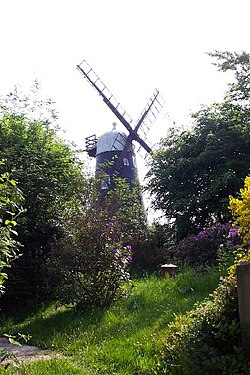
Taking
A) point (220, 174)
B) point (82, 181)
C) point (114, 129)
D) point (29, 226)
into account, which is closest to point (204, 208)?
point (220, 174)

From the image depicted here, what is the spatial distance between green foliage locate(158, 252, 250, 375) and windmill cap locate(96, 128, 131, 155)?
19.6 metres

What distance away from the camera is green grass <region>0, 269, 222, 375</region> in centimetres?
404

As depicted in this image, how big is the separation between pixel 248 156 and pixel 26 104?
6.86 meters

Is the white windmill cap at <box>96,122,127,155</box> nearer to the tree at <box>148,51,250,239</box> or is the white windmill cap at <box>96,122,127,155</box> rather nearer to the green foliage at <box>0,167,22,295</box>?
the tree at <box>148,51,250,239</box>

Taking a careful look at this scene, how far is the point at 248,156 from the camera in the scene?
12242 millimetres

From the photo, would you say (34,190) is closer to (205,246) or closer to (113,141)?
(205,246)

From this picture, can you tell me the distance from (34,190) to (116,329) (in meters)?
4.55

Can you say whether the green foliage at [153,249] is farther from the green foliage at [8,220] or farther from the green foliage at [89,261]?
the green foliage at [8,220]

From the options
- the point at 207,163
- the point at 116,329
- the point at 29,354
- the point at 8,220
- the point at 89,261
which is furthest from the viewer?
the point at 207,163

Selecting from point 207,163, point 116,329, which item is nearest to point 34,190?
point 116,329

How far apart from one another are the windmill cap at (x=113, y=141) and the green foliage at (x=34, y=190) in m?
12.6

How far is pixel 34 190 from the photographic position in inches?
354

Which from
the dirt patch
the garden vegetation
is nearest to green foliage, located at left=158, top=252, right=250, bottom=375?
the garden vegetation

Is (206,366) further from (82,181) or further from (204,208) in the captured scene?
(204,208)
